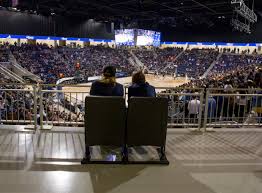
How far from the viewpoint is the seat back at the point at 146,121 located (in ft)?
13.6

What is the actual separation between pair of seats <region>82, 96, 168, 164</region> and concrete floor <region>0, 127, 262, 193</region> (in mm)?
309

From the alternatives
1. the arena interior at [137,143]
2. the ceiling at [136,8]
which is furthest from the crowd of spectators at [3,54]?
the arena interior at [137,143]

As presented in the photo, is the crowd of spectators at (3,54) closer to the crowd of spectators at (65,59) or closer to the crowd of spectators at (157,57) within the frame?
the crowd of spectators at (65,59)

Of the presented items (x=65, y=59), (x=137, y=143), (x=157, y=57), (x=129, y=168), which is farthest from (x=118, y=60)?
(x=129, y=168)

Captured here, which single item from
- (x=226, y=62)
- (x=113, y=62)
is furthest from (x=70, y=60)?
(x=226, y=62)

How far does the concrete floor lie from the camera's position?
3.56 m

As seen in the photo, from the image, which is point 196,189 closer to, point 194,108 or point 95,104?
point 95,104

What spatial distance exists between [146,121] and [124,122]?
1.04ft

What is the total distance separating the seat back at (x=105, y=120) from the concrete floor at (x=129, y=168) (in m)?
0.38

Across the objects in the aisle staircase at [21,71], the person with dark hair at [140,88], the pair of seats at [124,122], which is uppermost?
the person with dark hair at [140,88]

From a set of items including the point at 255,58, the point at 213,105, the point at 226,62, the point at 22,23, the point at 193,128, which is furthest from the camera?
the point at 226,62

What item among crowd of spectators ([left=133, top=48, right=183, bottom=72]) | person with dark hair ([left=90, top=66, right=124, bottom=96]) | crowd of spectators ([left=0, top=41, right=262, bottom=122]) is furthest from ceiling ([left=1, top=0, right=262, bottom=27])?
person with dark hair ([left=90, top=66, right=124, bottom=96])

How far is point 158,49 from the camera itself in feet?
139

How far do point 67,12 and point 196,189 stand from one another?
26.6 m
